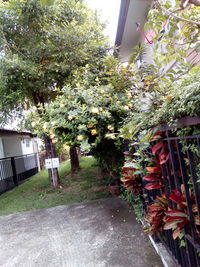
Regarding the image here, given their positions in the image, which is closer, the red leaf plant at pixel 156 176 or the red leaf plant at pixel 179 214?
the red leaf plant at pixel 179 214


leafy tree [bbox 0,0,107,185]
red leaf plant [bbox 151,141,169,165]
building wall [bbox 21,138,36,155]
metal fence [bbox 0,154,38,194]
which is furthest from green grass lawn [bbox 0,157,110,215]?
building wall [bbox 21,138,36,155]

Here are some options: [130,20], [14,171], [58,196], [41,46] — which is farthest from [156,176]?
[14,171]

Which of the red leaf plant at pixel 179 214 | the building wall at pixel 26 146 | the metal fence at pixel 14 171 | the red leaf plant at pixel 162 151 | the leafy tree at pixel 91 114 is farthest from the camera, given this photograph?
the building wall at pixel 26 146

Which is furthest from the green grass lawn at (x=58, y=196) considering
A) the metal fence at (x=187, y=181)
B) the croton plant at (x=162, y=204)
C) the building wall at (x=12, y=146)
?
the building wall at (x=12, y=146)

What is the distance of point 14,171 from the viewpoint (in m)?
8.17

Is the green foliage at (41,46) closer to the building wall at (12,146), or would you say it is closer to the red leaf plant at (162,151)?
the red leaf plant at (162,151)

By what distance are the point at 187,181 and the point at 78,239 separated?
7.53ft

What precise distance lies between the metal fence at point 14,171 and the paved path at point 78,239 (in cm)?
341

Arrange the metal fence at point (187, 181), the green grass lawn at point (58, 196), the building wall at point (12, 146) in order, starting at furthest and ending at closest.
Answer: the building wall at point (12, 146) < the green grass lawn at point (58, 196) < the metal fence at point (187, 181)

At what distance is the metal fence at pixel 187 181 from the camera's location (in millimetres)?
1375

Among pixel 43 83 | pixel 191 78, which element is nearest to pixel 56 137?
pixel 191 78

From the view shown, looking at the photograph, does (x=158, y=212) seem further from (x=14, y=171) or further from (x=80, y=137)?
(x=14, y=171)

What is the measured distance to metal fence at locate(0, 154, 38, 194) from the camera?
753 centimetres

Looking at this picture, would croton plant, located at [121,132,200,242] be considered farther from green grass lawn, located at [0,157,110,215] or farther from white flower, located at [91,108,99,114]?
green grass lawn, located at [0,157,110,215]
